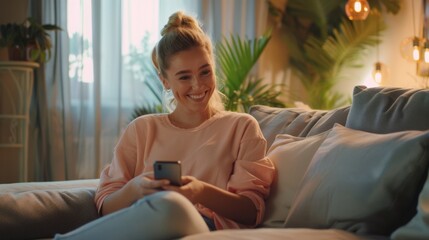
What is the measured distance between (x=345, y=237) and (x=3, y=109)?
9.29 feet

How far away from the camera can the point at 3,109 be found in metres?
3.66

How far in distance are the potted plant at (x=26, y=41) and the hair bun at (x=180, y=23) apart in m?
1.69

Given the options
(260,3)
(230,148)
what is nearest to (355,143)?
(230,148)

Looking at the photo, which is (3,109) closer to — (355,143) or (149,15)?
(149,15)

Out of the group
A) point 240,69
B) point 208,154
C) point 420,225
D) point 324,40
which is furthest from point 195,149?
point 324,40

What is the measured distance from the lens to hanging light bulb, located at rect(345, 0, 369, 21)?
4.15 meters

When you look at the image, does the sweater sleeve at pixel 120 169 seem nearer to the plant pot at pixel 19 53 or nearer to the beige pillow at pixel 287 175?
the beige pillow at pixel 287 175

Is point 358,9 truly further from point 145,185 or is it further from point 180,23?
point 145,185

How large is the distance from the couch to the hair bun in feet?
1.45

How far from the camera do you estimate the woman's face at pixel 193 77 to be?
179cm

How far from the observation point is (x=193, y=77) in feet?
5.88

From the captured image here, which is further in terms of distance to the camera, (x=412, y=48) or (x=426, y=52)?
(x=412, y=48)

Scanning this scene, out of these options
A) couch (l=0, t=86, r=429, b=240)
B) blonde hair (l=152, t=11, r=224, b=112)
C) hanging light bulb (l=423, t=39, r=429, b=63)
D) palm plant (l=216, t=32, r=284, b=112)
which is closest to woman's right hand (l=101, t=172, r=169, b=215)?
couch (l=0, t=86, r=429, b=240)

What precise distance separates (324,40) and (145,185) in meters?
3.40
